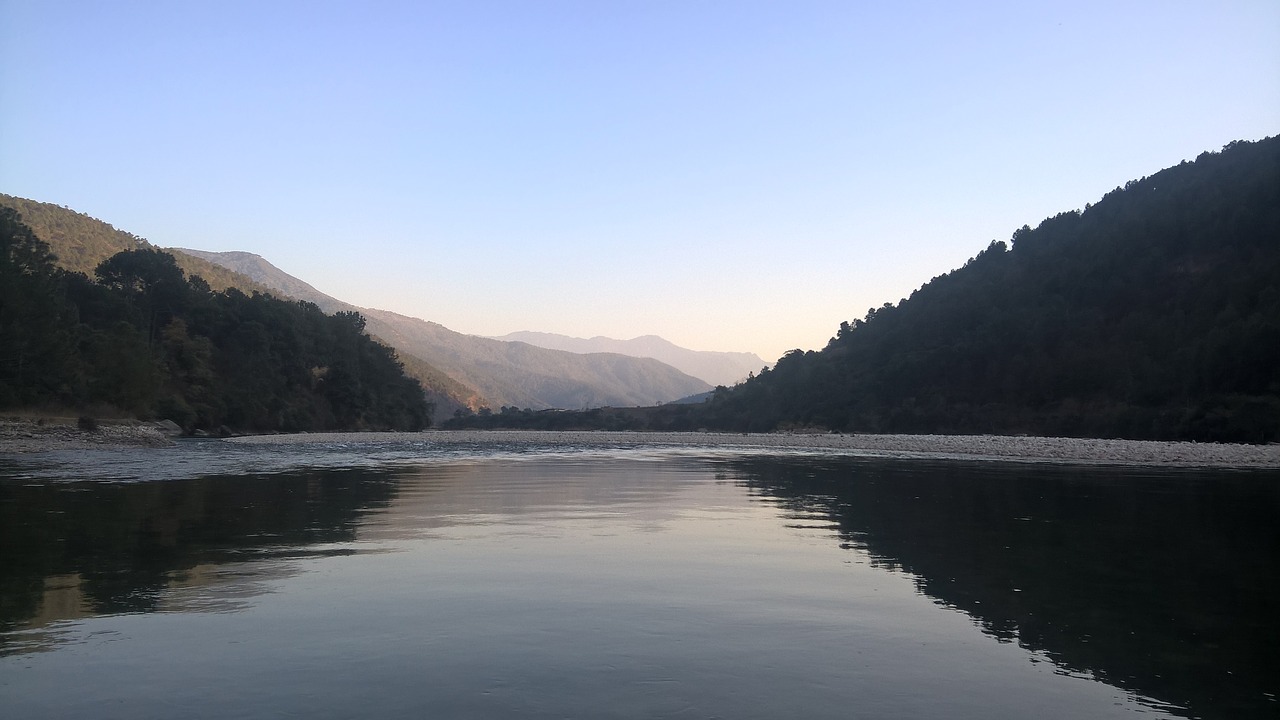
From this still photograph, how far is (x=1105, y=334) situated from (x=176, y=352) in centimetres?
8051

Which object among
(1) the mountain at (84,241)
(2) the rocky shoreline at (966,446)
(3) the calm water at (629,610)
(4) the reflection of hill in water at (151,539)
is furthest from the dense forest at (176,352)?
(3) the calm water at (629,610)

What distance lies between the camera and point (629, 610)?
787cm

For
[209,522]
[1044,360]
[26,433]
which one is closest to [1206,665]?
[209,522]

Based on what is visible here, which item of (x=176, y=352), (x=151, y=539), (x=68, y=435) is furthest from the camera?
(x=176, y=352)

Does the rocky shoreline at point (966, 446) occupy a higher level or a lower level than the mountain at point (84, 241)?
lower

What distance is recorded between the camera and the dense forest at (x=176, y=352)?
5119 cm

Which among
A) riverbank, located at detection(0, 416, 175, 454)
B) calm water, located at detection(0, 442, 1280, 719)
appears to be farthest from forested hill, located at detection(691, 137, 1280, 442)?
riverbank, located at detection(0, 416, 175, 454)

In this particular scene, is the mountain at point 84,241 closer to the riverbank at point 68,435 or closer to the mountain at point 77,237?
the mountain at point 77,237

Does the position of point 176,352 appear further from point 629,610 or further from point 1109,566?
point 1109,566

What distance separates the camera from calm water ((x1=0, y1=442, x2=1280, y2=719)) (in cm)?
546

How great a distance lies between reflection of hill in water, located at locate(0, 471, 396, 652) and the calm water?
6 cm

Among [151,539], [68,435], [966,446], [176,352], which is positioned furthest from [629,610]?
[176,352]

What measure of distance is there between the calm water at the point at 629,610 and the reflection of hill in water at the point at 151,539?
6 cm

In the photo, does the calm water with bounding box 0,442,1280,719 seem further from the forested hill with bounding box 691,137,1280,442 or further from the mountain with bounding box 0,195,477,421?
the mountain with bounding box 0,195,477,421
